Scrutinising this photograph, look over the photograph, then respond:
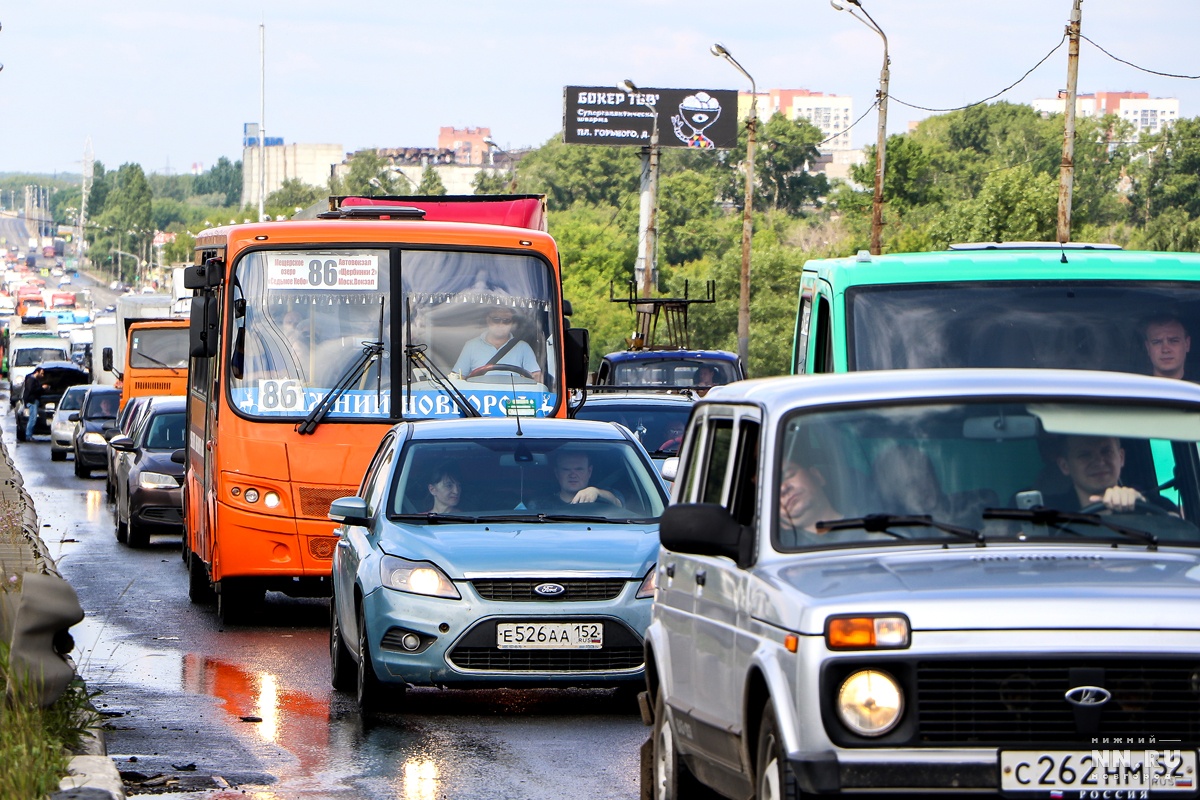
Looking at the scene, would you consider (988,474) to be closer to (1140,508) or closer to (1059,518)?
(1059,518)

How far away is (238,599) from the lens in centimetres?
1595

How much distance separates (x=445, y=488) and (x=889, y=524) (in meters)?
6.03

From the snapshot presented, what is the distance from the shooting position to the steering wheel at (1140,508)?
20.2ft

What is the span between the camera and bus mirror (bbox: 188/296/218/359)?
16.1 metres

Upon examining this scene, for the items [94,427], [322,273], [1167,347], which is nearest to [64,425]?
[94,427]

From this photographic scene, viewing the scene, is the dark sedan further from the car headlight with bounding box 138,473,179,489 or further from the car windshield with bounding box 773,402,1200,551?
the car windshield with bounding box 773,402,1200,551

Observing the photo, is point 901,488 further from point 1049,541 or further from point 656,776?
point 656,776

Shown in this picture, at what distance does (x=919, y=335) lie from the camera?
34.0ft

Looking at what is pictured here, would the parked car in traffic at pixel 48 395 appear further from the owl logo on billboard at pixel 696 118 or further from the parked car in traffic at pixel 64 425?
the owl logo on billboard at pixel 696 118

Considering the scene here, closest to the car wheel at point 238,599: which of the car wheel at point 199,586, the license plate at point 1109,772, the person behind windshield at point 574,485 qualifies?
the car wheel at point 199,586

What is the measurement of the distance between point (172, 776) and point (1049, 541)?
448 cm

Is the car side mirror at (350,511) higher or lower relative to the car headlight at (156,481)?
higher

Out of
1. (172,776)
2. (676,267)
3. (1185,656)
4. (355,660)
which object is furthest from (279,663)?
(676,267)

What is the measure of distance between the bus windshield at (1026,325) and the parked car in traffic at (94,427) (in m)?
29.6
